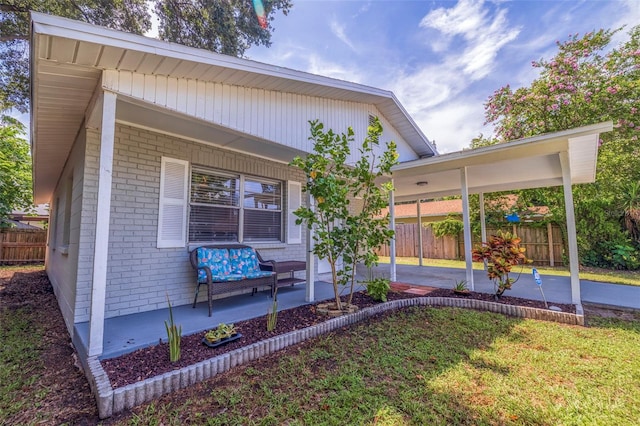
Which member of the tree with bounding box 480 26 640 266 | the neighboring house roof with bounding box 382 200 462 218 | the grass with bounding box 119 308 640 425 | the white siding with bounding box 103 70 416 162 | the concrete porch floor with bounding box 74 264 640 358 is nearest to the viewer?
the grass with bounding box 119 308 640 425

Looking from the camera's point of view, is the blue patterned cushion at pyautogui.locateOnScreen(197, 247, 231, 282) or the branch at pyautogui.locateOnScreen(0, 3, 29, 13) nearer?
the blue patterned cushion at pyautogui.locateOnScreen(197, 247, 231, 282)

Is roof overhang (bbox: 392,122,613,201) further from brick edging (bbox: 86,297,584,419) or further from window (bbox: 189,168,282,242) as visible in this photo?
window (bbox: 189,168,282,242)

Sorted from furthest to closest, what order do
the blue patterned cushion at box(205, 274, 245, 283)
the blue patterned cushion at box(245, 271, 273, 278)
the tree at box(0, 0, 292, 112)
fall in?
the tree at box(0, 0, 292, 112), the blue patterned cushion at box(245, 271, 273, 278), the blue patterned cushion at box(205, 274, 245, 283)

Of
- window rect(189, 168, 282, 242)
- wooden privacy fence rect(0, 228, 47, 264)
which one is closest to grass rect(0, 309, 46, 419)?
window rect(189, 168, 282, 242)

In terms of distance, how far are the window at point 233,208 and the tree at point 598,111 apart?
10803mm

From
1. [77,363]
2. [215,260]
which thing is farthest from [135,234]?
[77,363]

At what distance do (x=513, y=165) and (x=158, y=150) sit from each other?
7148 mm

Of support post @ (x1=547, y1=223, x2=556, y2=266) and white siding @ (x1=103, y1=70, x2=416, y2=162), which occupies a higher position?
white siding @ (x1=103, y1=70, x2=416, y2=162)

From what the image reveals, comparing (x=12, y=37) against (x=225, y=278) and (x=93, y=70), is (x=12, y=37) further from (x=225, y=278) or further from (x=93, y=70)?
(x=225, y=278)

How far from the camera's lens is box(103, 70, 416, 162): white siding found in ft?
9.95

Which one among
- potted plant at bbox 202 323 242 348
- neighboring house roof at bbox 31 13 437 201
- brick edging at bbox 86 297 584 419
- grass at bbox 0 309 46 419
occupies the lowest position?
grass at bbox 0 309 46 419

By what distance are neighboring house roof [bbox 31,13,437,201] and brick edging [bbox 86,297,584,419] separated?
2.75 m

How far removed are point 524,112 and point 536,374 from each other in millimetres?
11846

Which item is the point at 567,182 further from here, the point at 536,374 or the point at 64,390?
the point at 64,390
